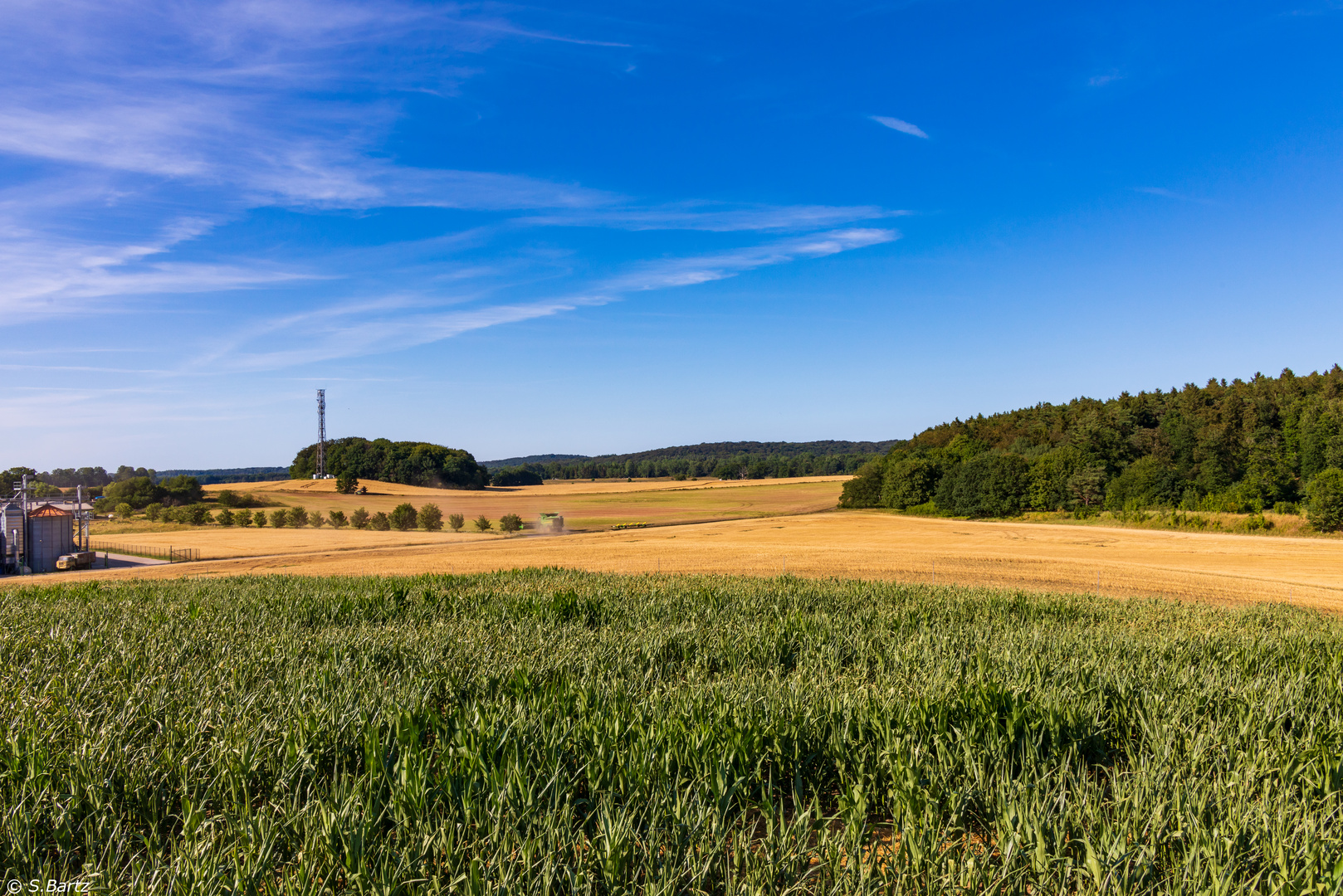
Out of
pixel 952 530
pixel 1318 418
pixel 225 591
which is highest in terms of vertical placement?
pixel 1318 418

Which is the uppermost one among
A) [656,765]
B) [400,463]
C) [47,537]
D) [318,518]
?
[400,463]

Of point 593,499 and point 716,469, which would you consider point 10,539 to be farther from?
point 716,469

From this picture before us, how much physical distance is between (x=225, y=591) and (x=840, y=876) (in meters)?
14.5

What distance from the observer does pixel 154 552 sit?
186 feet

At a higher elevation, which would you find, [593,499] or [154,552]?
[593,499]

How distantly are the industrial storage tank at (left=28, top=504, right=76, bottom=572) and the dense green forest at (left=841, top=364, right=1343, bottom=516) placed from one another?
274ft

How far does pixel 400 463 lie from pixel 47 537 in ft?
256

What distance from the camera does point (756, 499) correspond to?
Result: 350 feet

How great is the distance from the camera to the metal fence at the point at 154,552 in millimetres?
53375

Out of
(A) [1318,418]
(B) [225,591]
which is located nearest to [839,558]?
(B) [225,591]

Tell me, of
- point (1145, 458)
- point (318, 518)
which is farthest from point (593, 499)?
point (1145, 458)

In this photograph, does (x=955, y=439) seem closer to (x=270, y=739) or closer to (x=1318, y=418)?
(x=1318, y=418)

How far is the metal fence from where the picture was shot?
2101 inches

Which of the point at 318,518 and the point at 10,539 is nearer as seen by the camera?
the point at 10,539
